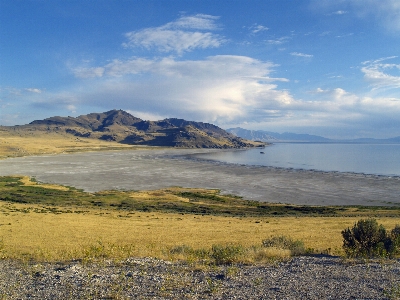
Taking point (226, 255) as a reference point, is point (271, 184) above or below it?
below

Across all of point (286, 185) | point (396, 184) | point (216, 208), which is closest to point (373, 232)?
point (216, 208)

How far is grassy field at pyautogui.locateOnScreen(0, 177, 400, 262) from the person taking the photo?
16.6m

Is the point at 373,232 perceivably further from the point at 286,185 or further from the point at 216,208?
the point at 286,185

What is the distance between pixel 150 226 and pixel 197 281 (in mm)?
22847

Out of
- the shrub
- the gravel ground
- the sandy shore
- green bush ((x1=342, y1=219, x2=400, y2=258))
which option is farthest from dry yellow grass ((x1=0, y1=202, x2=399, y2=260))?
the sandy shore

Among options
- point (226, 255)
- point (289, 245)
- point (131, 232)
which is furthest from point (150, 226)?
point (226, 255)

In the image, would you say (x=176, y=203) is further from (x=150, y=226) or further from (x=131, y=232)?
(x=131, y=232)

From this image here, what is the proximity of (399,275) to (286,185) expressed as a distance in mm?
68909

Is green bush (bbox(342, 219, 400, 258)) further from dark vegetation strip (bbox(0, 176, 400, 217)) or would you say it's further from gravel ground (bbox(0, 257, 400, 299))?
dark vegetation strip (bbox(0, 176, 400, 217))

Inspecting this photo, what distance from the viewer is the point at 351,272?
11602 millimetres

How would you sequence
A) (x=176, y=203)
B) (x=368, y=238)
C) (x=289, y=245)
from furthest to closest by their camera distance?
(x=176, y=203), (x=289, y=245), (x=368, y=238)

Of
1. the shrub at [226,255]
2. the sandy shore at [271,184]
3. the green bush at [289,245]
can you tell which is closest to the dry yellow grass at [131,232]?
the green bush at [289,245]

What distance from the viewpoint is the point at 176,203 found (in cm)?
5388

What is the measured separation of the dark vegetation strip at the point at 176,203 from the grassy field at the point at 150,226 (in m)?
0.15
